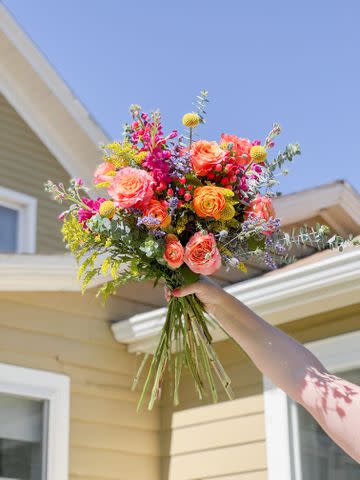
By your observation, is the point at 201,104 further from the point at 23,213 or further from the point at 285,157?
the point at 23,213

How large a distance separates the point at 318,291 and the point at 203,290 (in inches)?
116

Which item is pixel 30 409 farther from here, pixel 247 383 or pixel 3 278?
pixel 247 383

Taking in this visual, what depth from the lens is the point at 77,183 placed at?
2.48 meters

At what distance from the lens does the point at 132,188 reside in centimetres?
226

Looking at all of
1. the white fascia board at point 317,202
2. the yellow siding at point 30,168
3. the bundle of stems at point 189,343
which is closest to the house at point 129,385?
the white fascia board at point 317,202

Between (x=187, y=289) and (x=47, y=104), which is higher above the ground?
(x=47, y=104)

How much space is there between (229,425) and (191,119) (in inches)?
133

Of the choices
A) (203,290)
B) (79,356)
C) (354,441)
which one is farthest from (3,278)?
(354,441)

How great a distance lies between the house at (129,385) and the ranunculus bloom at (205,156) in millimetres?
2573

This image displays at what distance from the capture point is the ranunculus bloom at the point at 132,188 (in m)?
2.25

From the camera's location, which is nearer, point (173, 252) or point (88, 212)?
point (173, 252)

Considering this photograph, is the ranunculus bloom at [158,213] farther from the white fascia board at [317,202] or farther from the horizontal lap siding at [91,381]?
the white fascia board at [317,202]

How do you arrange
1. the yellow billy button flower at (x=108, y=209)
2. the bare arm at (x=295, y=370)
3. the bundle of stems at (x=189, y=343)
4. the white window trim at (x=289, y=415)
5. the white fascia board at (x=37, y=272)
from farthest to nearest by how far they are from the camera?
1. the white fascia board at (x=37, y=272)
2. the white window trim at (x=289, y=415)
3. the bundle of stems at (x=189, y=343)
4. the yellow billy button flower at (x=108, y=209)
5. the bare arm at (x=295, y=370)

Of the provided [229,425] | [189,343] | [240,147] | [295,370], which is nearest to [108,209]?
[240,147]
